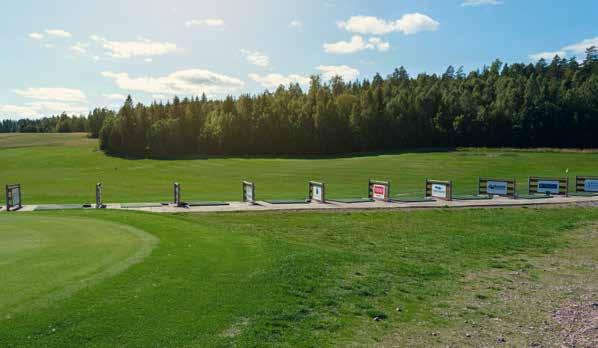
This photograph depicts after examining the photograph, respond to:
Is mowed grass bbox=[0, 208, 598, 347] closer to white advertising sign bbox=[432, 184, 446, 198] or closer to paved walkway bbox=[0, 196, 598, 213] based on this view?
paved walkway bbox=[0, 196, 598, 213]

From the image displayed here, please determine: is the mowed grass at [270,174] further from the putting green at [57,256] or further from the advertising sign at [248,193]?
the putting green at [57,256]

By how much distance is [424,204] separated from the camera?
3142 cm

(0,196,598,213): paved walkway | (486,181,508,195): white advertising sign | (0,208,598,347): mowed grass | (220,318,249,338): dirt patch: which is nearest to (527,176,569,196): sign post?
(0,196,598,213): paved walkway

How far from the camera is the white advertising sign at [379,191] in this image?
109 feet

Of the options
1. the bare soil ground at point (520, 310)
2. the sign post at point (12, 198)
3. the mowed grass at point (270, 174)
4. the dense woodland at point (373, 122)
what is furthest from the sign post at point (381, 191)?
the dense woodland at point (373, 122)

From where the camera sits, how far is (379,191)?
111 feet

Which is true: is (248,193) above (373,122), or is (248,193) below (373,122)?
below

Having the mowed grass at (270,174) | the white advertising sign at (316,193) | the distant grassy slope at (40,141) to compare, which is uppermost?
the distant grassy slope at (40,141)

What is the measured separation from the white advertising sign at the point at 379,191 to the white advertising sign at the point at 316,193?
412 centimetres

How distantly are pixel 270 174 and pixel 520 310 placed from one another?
5451 cm

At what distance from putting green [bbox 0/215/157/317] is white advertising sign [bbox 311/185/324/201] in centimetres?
1758

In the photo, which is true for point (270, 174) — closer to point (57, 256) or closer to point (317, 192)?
point (317, 192)

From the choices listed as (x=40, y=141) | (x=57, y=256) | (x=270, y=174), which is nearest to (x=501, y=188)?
(x=57, y=256)

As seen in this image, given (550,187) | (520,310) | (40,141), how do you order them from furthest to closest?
(40,141)
(550,187)
(520,310)
